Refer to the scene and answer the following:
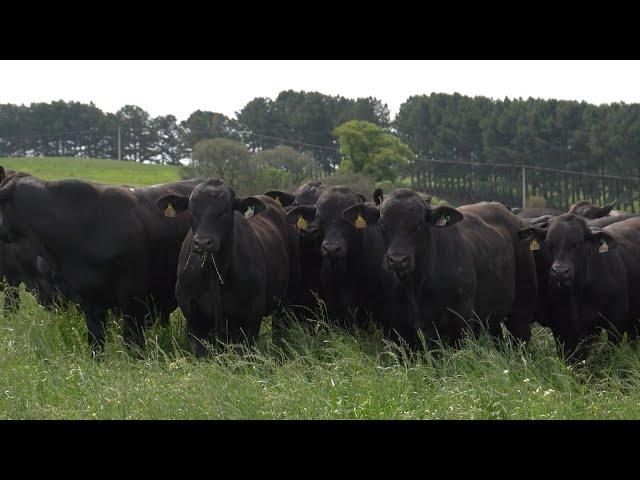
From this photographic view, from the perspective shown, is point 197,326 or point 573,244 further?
point 573,244

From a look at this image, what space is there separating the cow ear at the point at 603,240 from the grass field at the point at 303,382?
1033 millimetres

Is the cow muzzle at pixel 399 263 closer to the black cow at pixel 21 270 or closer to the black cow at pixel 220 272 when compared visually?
the black cow at pixel 220 272

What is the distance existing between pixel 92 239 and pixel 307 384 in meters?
3.46

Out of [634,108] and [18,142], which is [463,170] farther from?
[18,142]

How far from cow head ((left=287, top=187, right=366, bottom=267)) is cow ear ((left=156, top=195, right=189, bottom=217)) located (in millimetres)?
1324

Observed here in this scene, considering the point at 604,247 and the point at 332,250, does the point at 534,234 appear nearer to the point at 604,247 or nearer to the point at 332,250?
the point at 604,247

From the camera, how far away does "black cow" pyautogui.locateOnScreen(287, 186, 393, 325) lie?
1022cm

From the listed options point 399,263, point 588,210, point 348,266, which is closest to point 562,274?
point 399,263

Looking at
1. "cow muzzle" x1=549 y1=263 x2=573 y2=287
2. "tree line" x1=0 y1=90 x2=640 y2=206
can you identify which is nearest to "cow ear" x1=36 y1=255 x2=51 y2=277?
"cow muzzle" x1=549 y1=263 x2=573 y2=287

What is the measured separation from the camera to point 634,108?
6488cm

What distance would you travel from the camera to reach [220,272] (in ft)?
29.9

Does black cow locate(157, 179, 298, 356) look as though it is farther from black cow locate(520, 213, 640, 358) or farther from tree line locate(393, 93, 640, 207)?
tree line locate(393, 93, 640, 207)

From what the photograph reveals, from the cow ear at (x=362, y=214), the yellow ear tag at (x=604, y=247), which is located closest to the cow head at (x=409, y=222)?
the cow ear at (x=362, y=214)

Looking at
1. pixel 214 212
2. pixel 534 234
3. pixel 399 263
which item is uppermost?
pixel 214 212
